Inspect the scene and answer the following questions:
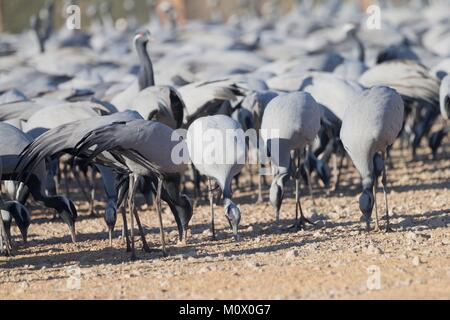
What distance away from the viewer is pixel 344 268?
7.46 metres

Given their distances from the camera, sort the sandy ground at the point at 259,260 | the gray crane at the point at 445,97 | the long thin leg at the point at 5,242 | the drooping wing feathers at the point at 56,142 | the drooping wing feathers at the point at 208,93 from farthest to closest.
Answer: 1. the gray crane at the point at 445,97
2. the drooping wing feathers at the point at 208,93
3. the long thin leg at the point at 5,242
4. the drooping wing feathers at the point at 56,142
5. the sandy ground at the point at 259,260

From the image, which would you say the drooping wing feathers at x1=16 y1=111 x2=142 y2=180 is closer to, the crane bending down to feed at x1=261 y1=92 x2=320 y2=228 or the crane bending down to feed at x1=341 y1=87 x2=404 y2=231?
the crane bending down to feed at x1=261 y1=92 x2=320 y2=228

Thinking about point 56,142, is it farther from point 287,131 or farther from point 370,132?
point 370,132

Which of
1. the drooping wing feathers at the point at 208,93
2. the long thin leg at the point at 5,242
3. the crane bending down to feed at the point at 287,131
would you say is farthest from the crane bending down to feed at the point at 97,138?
the drooping wing feathers at the point at 208,93

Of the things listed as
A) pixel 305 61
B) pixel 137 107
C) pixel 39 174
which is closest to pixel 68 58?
pixel 305 61

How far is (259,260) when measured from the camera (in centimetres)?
802

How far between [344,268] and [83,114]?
13.2 ft

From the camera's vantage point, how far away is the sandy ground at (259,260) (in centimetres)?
693

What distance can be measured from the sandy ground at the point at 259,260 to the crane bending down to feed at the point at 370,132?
484mm

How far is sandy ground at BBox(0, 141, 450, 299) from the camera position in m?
6.93

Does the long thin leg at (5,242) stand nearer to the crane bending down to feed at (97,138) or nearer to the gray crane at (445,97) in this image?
the crane bending down to feed at (97,138)

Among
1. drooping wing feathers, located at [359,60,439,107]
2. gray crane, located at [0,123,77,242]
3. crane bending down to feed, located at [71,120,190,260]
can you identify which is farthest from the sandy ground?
drooping wing feathers, located at [359,60,439,107]

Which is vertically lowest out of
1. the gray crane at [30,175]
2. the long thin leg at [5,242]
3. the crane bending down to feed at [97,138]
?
the long thin leg at [5,242]

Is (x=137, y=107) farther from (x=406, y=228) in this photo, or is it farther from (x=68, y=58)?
(x=68, y=58)
